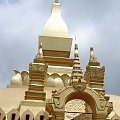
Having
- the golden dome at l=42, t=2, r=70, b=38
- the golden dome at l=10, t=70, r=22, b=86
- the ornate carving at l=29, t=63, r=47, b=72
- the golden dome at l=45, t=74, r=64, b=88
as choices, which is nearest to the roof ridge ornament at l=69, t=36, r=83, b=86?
the ornate carving at l=29, t=63, r=47, b=72

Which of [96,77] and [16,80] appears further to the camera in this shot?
[16,80]

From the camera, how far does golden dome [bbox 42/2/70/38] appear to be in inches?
1283

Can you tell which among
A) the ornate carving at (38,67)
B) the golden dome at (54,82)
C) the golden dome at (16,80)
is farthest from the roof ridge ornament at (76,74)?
the golden dome at (16,80)

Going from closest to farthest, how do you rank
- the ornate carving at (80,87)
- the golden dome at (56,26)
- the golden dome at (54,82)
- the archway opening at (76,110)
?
the ornate carving at (80,87)
the archway opening at (76,110)
the golden dome at (54,82)
the golden dome at (56,26)

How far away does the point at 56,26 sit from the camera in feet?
110

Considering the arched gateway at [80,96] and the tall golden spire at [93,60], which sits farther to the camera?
the tall golden spire at [93,60]

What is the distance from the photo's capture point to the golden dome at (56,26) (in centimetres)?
3259

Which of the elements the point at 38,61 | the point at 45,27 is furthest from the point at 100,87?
→ the point at 45,27

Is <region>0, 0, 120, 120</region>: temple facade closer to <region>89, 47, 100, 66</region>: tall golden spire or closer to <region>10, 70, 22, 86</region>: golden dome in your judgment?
<region>89, 47, 100, 66</region>: tall golden spire

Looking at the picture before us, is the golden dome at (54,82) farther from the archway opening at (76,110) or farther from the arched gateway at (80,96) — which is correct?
the arched gateway at (80,96)


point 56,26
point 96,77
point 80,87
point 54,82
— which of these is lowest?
point 80,87

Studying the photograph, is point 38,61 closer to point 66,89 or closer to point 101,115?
point 66,89

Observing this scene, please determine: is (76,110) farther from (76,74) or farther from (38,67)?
(38,67)

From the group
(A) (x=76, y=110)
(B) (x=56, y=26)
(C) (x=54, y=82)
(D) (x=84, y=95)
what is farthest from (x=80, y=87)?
(B) (x=56, y=26)
